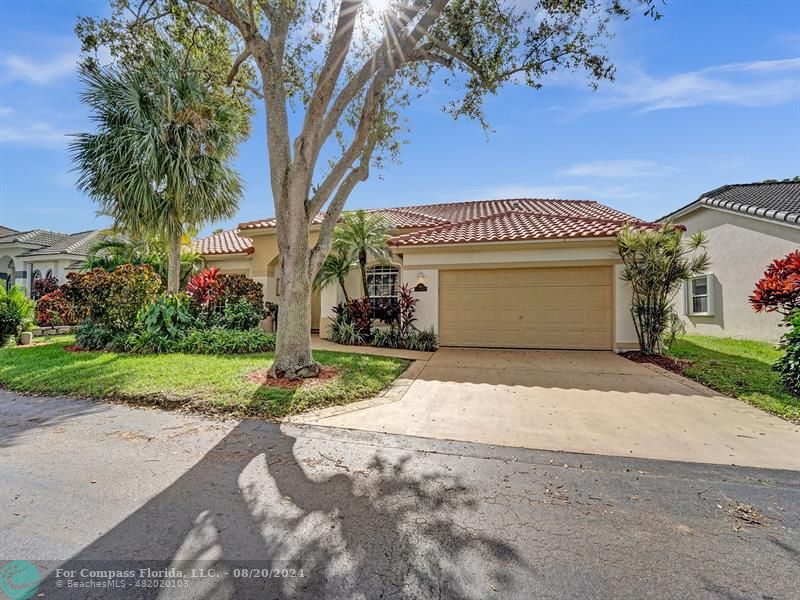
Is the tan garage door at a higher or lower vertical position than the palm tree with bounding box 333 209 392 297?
lower

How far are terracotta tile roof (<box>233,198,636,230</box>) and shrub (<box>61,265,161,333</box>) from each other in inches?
199

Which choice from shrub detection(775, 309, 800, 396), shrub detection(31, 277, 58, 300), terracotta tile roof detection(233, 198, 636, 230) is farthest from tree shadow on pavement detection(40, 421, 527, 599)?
shrub detection(31, 277, 58, 300)

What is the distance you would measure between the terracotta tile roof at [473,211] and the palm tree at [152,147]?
10.2 ft

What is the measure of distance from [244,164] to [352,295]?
6.39 meters

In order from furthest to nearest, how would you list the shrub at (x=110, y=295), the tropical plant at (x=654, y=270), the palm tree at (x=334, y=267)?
the palm tree at (x=334, y=267) → the shrub at (x=110, y=295) → the tropical plant at (x=654, y=270)

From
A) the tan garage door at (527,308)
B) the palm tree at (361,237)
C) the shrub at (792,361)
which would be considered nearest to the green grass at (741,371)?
the shrub at (792,361)

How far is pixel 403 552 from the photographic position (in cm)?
240

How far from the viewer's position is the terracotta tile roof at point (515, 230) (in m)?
10.3

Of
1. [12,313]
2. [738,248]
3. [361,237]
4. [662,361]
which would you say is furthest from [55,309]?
[738,248]

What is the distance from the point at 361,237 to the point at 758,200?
14.1 meters

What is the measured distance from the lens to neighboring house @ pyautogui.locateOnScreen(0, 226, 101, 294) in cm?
2042

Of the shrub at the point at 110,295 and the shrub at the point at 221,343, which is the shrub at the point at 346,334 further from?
the shrub at the point at 110,295

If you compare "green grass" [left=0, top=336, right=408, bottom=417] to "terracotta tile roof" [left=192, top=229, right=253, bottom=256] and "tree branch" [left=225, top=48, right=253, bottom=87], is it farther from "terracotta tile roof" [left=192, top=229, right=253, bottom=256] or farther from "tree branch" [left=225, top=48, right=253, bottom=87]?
"terracotta tile roof" [left=192, top=229, right=253, bottom=256]

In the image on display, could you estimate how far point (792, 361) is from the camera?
6.21 m
